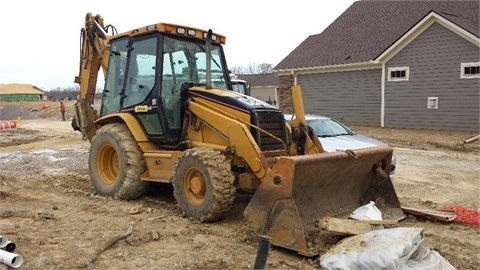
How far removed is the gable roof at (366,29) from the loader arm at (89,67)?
45.7 feet

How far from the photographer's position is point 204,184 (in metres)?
5.88

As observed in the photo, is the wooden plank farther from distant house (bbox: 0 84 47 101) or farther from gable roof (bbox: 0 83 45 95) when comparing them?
gable roof (bbox: 0 83 45 95)

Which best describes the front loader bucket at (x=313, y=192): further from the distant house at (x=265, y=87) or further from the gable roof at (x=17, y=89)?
the gable roof at (x=17, y=89)

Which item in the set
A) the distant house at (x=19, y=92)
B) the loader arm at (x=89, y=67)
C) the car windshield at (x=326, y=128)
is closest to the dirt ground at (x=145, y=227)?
the loader arm at (x=89, y=67)

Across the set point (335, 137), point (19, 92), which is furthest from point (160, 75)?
point (19, 92)

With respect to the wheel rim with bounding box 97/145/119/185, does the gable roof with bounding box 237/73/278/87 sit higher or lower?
higher

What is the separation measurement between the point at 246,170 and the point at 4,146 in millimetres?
14029

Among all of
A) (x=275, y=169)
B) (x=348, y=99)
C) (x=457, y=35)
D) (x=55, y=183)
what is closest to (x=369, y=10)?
(x=348, y=99)

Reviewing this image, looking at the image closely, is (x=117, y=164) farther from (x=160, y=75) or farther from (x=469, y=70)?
(x=469, y=70)

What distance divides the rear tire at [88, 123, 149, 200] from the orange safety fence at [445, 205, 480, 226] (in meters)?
4.60

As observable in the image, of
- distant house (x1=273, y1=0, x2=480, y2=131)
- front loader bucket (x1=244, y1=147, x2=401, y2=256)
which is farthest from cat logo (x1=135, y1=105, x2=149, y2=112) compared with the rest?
distant house (x1=273, y1=0, x2=480, y2=131)

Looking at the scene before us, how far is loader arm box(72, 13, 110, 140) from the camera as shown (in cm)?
847

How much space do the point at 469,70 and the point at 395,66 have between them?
9.98 feet

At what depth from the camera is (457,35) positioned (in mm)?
17453
